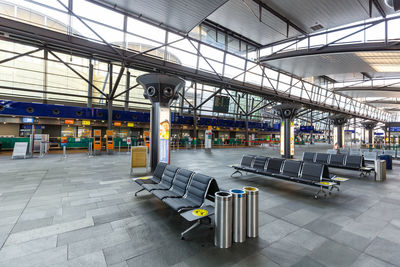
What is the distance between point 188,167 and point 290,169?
5.17 meters

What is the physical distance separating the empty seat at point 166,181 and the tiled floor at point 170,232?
16.1 inches

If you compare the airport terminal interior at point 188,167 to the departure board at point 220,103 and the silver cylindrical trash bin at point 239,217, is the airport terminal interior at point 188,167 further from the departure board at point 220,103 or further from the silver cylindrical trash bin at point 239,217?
the departure board at point 220,103

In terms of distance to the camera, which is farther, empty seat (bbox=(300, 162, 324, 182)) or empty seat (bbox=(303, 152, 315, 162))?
empty seat (bbox=(303, 152, 315, 162))

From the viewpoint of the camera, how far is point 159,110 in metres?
8.54

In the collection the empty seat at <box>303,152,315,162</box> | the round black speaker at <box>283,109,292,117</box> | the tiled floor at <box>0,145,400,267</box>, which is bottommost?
the tiled floor at <box>0,145,400,267</box>

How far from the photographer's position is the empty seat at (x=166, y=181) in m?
4.45

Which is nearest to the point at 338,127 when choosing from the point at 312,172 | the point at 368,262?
the point at 312,172

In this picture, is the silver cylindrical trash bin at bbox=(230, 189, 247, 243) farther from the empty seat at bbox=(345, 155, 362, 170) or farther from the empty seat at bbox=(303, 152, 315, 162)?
the empty seat at bbox=(303, 152, 315, 162)

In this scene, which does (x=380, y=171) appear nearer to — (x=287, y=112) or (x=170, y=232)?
(x=287, y=112)

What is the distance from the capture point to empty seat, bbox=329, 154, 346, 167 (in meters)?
8.15

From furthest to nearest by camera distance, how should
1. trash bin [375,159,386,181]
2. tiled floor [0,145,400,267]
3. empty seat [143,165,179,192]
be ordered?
trash bin [375,159,386,181] → empty seat [143,165,179,192] → tiled floor [0,145,400,267]

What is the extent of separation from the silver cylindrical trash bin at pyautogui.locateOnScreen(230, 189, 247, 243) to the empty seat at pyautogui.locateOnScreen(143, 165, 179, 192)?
202 centimetres

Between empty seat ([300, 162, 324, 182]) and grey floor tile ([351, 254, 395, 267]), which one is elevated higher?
empty seat ([300, 162, 324, 182])

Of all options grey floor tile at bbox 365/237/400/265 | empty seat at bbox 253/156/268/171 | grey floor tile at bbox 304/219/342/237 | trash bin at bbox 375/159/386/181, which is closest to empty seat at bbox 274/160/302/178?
empty seat at bbox 253/156/268/171
